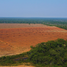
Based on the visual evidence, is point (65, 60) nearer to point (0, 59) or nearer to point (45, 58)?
point (45, 58)

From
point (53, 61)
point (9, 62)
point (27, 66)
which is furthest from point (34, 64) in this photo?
point (9, 62)

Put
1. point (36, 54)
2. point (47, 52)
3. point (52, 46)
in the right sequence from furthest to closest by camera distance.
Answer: point (52, 46)
point (47, 52)
point (36, 54)

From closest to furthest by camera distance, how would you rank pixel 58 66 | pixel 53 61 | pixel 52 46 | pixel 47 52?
1. pixel 58 66
2. pixel 53 61
3. pixel 47 52
4. pixel 52 46

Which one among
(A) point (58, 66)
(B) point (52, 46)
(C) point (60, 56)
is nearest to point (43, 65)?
(A) point (58, 66)

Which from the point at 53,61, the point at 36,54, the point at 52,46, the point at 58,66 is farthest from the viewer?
the point at 52,46

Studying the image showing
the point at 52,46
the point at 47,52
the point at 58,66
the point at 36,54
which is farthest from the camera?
the point at 52,46

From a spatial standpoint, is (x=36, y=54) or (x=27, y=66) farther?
(x=36, y=54)

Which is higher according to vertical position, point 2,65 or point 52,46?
point 52,46

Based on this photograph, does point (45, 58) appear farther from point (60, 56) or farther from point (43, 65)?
point (60, 56)

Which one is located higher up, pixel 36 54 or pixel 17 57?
pixel 36 54
